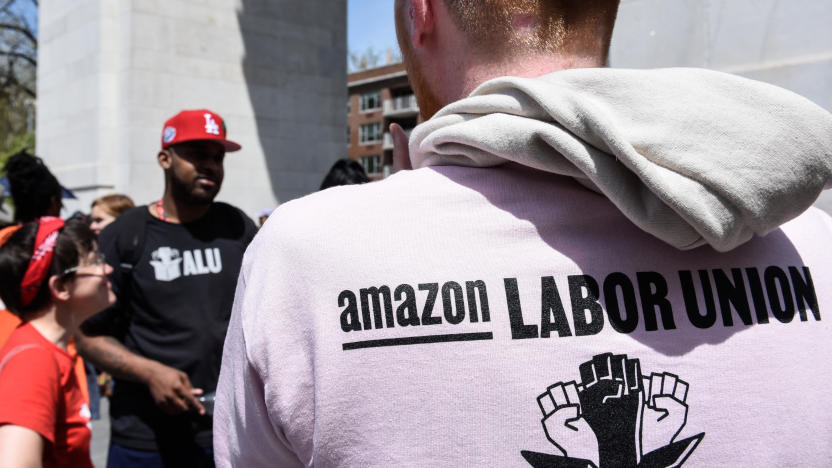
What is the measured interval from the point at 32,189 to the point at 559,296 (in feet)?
16.9

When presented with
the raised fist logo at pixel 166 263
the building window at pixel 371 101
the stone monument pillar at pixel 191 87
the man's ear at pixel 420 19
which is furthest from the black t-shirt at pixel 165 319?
the building window at pixel 371 101

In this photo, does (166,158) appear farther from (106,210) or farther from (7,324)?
(106,210)

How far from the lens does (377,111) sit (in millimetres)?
68438

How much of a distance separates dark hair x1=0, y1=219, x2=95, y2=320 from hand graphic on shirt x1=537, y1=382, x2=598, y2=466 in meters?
2.27

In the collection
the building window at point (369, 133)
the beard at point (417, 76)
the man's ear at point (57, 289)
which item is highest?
the building window at point (369, 133)

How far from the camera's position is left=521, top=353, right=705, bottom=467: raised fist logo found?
3.07ft

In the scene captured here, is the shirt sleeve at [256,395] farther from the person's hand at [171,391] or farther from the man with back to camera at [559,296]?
the person's hand at [171,391]

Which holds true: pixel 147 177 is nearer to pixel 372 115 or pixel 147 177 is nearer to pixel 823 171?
pixel 823 171

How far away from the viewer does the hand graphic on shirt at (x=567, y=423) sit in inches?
36.8

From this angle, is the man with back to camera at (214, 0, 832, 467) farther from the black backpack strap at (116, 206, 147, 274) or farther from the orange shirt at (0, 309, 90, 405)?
the black backpack strap at (116, 206, 147, 274)

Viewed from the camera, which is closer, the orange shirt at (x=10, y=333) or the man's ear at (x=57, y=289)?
the man's ear at (x=57, y=289)

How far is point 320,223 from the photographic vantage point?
3.34 feet

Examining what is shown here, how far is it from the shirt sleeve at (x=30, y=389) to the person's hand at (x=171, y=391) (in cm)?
80

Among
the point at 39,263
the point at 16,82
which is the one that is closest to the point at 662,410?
the point at 39,263
